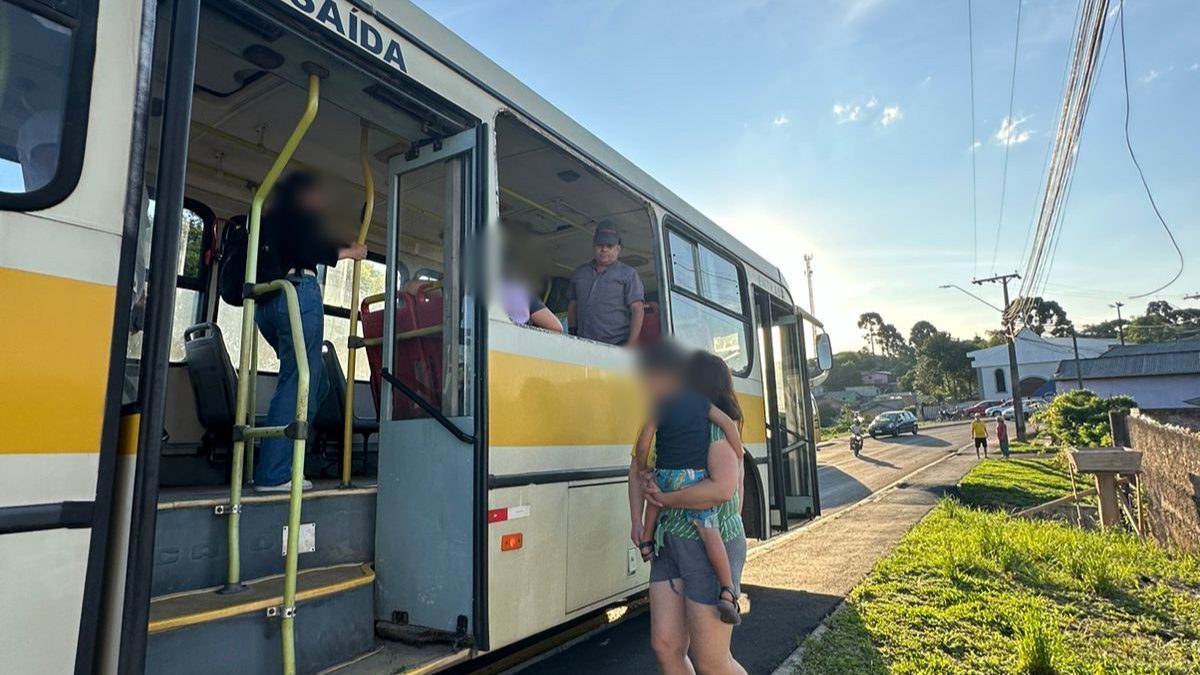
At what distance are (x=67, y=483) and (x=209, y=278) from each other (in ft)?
11.0

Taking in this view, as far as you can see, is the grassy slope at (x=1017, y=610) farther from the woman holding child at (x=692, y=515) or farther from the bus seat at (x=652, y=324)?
the bus seat at (x=652, y=324)

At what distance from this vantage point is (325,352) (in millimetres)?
5020

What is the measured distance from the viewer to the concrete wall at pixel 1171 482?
7.89 meters

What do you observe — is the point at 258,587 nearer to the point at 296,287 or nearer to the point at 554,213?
the point at 296,287

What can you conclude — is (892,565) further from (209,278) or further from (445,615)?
(209,278)

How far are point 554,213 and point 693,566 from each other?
10.2 feet

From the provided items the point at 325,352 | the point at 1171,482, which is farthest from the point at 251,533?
the point at 1171,482

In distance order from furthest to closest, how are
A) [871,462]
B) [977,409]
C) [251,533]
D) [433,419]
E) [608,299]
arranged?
[977,409]
[871,462]
[608,299]
[433,419]
[251,533]

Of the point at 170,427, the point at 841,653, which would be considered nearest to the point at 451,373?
the point at 170,427

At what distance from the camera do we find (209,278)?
4.69 metres

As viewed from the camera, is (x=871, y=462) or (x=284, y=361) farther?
(x=871, y=462)

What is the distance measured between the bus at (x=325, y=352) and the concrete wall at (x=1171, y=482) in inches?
235

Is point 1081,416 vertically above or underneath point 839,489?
Result: above

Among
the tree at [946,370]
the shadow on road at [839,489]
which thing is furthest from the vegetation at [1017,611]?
the tree at [946,370]
